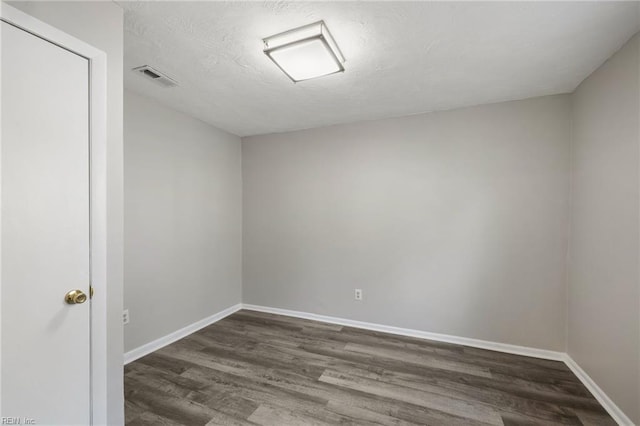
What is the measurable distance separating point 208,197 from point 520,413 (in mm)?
3625

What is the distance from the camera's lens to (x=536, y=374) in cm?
231

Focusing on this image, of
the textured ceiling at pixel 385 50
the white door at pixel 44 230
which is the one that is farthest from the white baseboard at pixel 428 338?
the textured ceiling at pixel 385 50

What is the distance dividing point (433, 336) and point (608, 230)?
183cm

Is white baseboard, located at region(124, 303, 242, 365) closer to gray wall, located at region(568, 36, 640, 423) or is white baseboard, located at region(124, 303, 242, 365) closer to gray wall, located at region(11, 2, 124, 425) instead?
gray wall, located at region(11, 2, 124, 425)

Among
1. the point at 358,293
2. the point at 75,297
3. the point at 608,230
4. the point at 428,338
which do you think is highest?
the point at 608,230

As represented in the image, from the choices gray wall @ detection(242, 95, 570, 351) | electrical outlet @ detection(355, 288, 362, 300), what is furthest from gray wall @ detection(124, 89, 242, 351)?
electrical outlet @ detection(355, 288, 362, 300)

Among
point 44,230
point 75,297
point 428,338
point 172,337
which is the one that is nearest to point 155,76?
point 44,230

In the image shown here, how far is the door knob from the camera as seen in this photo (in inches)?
50.3

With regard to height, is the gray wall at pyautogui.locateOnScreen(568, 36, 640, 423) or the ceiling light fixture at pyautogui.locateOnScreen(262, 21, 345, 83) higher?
the ceiling light fixture at pyautogui.locateOnScreen(262, 21, 345, 83)

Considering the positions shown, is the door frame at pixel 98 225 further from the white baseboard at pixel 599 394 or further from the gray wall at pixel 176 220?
the white baseboard at pixel 599 394

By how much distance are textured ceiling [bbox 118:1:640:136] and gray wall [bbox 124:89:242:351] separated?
397 millimetres

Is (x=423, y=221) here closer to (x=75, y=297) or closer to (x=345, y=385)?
(x=345, y=385)

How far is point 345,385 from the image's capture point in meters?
2.17

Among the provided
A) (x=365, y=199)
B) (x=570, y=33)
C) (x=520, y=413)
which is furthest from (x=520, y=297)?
(x=570, y=33)
